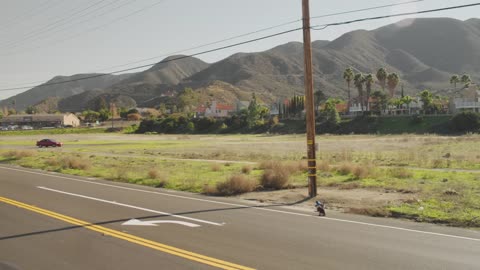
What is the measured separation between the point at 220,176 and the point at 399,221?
13954mm

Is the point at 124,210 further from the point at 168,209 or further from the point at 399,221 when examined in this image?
the point at 399,221

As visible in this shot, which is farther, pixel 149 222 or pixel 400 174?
pixel 400 174

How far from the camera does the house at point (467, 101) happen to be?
120 metres

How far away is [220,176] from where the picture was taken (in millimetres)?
25828

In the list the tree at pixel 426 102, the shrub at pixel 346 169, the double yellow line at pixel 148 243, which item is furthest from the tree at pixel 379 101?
the double yellow line at pixel 148 243

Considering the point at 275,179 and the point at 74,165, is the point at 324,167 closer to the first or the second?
the point at 275,179

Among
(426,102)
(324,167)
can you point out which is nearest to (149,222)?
(324,167)

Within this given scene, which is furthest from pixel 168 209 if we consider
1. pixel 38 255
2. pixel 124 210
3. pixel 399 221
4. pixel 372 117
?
pixel 372 117

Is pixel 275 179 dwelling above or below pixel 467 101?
below

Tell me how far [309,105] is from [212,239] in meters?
8.60

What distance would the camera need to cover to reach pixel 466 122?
293 ft

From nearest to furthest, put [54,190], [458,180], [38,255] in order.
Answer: [38,255] < [54,190] < [458,180]

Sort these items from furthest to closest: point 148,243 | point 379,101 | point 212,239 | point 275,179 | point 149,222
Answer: point 379,101 < point 275,179 < point 149,222 < point 212,239 < point 148,243

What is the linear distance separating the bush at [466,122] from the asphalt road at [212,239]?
8347 centimetres
